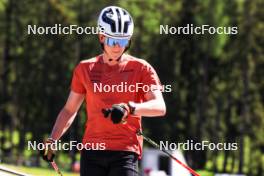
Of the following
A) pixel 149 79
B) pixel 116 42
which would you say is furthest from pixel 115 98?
pixel 116 42

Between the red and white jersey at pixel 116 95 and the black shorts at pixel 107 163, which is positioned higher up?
the red and white jersey at pixel 116 95

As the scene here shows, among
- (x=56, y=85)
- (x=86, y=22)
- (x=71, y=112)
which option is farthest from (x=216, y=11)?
(x=71, y=112)

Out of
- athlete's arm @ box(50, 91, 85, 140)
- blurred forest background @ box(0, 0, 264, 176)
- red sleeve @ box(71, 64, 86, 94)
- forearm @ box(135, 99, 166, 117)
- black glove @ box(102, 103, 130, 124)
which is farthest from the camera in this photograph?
blurred forest background @ box(0, 0, 264, 176)

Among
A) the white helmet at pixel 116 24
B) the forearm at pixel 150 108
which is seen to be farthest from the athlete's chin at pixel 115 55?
the forearm at pixel 150 108

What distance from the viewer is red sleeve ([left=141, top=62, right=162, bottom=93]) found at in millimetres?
4570

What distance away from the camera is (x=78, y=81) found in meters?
4.80

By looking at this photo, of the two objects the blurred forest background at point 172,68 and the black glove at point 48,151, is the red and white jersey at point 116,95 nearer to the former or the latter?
the black glove at point 48,151

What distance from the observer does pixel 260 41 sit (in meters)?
45.7

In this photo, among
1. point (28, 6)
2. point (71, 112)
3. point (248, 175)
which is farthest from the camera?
point (28, 6)

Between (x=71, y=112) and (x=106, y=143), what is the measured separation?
512 millimetres

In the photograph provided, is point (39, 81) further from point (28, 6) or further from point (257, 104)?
point (257, 104)

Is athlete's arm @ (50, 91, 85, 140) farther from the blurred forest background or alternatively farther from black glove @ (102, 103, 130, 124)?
the blurred forest background

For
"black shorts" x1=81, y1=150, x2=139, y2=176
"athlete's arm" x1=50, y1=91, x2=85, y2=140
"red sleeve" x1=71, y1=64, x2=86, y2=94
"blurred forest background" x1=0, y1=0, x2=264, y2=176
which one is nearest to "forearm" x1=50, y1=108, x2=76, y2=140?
"athlete's arm" x1=50, y1=91, x2=85, y2=140

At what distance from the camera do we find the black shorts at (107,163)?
4.44 meters
